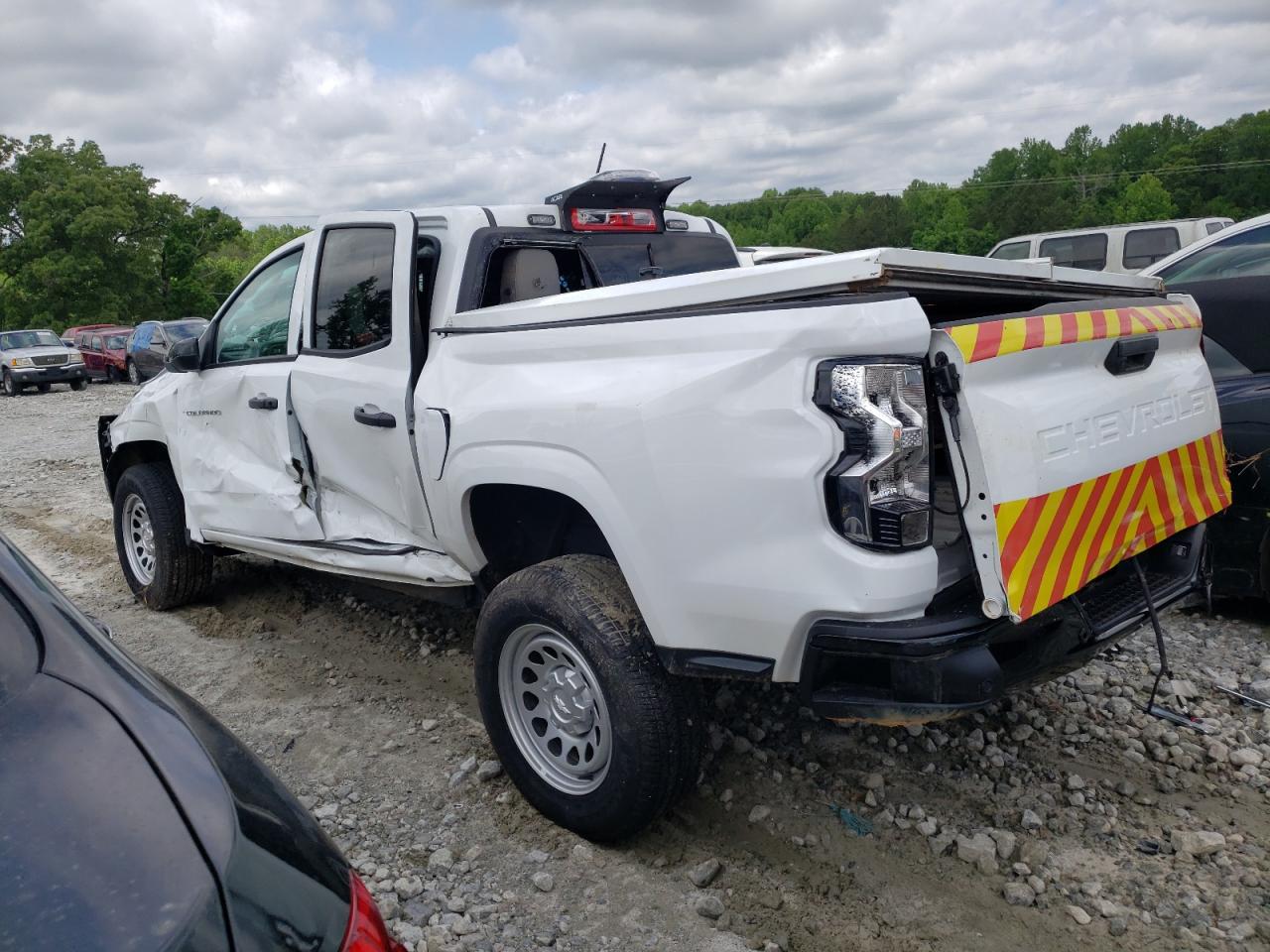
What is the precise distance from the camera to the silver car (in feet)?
80.1

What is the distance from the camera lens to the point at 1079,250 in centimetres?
1560

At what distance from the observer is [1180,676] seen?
4152mm

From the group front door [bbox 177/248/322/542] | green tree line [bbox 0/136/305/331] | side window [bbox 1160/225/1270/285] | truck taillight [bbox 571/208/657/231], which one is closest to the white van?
side window [bbox 1160/225/1270/285]

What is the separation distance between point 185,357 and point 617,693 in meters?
3.26

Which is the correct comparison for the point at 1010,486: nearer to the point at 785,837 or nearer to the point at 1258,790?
the point at 785,837

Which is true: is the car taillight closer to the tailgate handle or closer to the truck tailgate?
the truck tailgate

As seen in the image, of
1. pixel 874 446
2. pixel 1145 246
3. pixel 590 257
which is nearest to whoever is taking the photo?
pixel 874 446

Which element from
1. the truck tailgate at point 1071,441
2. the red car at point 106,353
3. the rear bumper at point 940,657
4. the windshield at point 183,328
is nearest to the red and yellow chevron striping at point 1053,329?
the truck tailgate at point 1071,441

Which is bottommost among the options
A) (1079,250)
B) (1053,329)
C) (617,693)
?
(617,693)

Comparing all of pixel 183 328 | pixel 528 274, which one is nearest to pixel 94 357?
pixel 183 328

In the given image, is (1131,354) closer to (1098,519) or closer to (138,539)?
(1098,519)

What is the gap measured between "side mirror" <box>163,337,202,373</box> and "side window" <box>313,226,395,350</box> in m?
1.00

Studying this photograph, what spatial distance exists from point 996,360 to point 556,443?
1295 millimetres

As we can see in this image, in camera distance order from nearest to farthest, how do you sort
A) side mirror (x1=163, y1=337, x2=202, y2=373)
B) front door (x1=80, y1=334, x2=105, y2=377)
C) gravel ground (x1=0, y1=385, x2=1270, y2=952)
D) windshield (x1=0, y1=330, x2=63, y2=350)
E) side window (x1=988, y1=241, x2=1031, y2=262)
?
gravel ground (x1=0, y1=385, x2=1270, y2=952) → side mirror (x1=163, y1=337, x2=202, y2=373) → side window (x1=988, y1=241, x2=1031, y2=262) → windshield (x1=0, y1=330, x2=63, y2=350) → front door (x1=80, y1=334, x2=105, y2=377)
